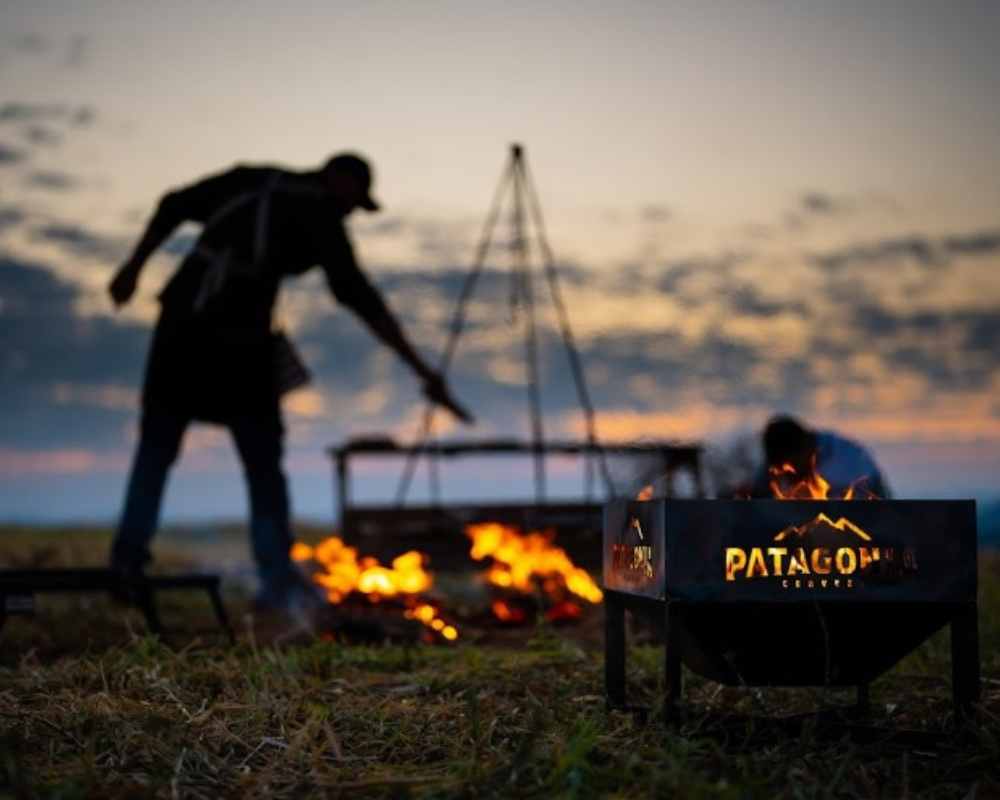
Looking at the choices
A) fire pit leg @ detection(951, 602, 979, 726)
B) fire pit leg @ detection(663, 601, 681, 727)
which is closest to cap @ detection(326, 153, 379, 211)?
fire pit leg @ detection(663, 601, 681, 727)

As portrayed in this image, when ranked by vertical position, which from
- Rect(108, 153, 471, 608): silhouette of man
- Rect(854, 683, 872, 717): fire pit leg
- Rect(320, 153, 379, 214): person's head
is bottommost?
Rect(854, 683, 872, 717): fire pit leg

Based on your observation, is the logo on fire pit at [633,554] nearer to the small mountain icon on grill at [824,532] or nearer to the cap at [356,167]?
the small mountain icon on grill at [824,532]

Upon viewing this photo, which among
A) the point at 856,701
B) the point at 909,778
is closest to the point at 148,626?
the point at 856,701

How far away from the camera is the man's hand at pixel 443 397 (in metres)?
9.52

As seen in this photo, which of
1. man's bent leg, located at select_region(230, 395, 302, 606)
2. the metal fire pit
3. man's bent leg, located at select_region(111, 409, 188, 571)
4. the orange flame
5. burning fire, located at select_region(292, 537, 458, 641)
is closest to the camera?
the metal fire pit

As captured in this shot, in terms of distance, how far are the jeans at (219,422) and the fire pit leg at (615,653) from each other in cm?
464

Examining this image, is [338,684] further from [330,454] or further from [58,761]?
[330,454]

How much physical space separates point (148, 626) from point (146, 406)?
7.97 feet

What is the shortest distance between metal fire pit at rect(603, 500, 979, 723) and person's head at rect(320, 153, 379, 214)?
17.4 ft

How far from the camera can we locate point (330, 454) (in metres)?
10.1

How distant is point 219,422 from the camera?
9.55 metres

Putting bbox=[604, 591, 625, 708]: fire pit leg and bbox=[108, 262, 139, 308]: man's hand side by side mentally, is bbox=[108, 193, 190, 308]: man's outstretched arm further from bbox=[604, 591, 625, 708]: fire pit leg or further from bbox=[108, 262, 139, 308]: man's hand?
bbox=[604, 591, 625, 708]: fire pit leg

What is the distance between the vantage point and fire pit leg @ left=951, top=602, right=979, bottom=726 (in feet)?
15.5

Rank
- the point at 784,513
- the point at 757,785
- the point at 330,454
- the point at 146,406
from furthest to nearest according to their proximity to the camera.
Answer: the point at 330,454 → the point at 146,406 → the point at 784,513 → the point at 757,785
